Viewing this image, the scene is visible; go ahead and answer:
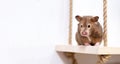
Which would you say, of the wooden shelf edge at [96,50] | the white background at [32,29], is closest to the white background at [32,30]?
the white background at [32,29]

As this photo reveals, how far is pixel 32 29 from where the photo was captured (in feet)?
2.50

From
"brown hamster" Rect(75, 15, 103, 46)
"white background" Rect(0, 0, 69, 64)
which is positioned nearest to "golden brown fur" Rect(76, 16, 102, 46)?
"brown hamster" Rect(75, 15, 103, 46)

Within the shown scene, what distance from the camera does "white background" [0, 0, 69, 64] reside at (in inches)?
28.0

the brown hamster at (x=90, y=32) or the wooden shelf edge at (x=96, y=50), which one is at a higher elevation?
the brown hamster at (x=90, y=32)

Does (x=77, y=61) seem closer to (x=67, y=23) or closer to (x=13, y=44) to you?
(x=67, y=23)

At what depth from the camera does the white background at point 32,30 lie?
710mm

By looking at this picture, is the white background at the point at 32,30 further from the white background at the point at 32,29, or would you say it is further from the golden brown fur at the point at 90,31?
the golden brown fur at the point at 90,31

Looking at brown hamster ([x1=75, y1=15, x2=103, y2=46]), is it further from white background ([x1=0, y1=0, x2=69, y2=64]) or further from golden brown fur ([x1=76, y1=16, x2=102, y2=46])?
white background ([x1=0, y1=0, x2=69, y2=64])

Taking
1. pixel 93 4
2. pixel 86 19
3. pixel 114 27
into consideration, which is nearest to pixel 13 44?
pixel 86 19

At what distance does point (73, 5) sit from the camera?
863mm

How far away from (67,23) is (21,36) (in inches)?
8.2

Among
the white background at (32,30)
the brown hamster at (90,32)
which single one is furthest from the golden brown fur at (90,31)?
the white background at (32,30)

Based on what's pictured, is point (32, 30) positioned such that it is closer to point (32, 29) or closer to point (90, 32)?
point (32, 29)

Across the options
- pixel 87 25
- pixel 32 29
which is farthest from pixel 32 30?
pixel 87 25
